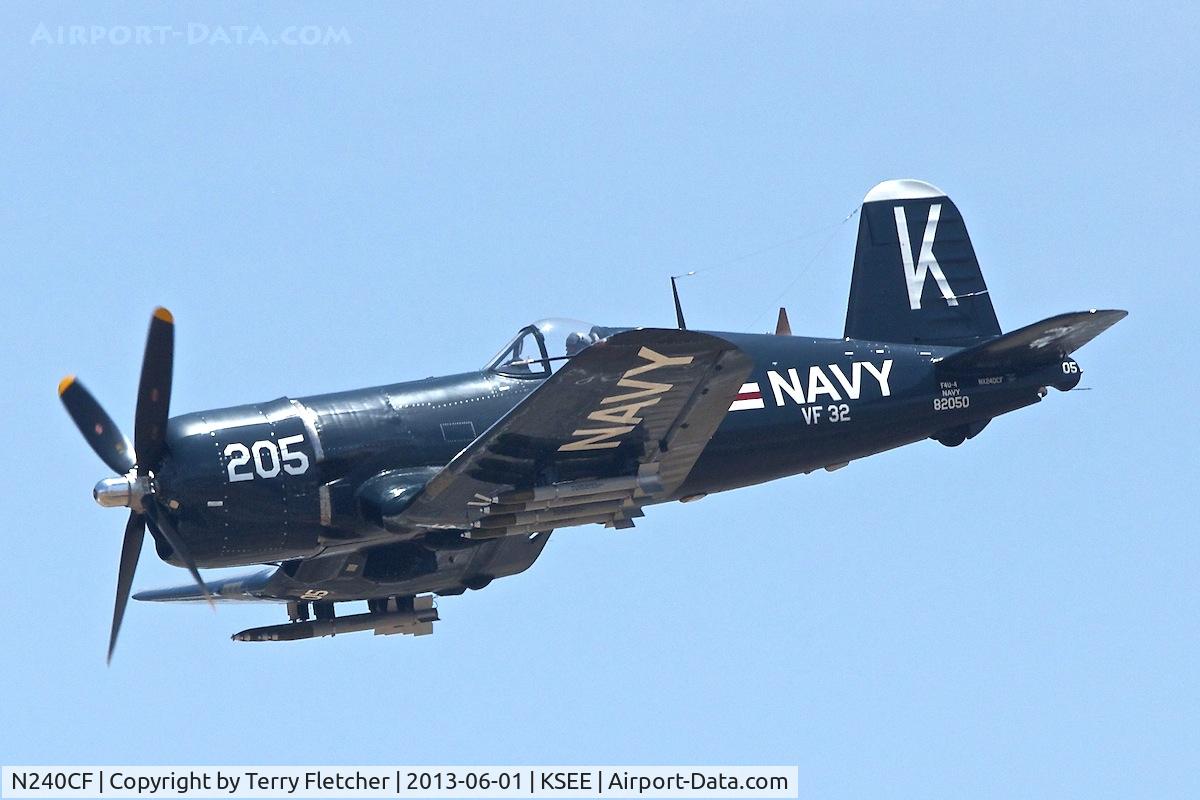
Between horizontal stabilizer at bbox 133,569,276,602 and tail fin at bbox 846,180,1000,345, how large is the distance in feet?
23.6

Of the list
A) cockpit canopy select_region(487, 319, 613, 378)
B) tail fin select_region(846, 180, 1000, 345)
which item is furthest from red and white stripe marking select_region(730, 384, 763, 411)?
tail fin select_region(846, 180, 1000, 345)

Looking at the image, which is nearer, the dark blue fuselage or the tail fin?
the dark blue fuselage

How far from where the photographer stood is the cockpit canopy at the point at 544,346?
822 inches

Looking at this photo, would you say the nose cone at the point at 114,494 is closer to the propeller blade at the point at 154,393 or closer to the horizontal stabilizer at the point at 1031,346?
the propeller blade at the point at 154,393

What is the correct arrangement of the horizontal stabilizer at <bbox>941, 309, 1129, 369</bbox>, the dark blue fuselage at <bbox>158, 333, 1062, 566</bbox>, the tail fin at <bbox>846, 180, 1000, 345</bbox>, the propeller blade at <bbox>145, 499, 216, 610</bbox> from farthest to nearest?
the tail fin at <bbox>846, 180, 1000, 345</bbox>
the horizontal stabilizer at <bbox>941, 309, 1129, 369</bbox>
the dark blue fuselage at <bbox>158, 333, 1062, 566</bbox>
the propeller blade at <bbox>145, 499, 216, 610</bbox>

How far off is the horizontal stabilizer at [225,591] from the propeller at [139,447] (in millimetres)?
2375

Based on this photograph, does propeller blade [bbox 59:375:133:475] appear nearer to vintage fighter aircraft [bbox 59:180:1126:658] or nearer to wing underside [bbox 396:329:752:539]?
vintage fighter aircraft [bbox 59:180:1126:658]

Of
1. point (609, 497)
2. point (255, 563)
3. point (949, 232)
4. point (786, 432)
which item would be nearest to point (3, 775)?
point (255, 563)

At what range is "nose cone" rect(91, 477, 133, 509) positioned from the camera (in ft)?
64.5

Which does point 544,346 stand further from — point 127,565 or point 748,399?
point 127,565

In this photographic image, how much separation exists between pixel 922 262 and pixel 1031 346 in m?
1.92

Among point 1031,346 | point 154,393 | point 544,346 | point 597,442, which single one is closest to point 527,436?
point 597,442

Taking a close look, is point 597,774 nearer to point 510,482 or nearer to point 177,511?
point 510,482

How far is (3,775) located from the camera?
66.7 feet
